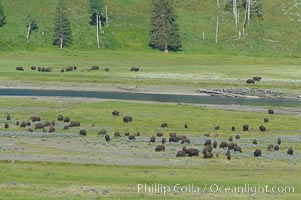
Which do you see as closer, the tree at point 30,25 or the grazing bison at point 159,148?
the grazing bison at point 159,148

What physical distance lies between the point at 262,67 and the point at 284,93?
27.2 meters

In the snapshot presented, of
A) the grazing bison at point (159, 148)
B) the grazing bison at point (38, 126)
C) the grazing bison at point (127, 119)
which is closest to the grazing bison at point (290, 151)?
the grazing bison at point (159, 148)

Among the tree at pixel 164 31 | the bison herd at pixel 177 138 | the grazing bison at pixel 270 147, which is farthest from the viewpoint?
the tree at pixel 164 31

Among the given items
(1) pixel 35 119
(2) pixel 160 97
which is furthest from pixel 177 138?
(2) pixel 160 97

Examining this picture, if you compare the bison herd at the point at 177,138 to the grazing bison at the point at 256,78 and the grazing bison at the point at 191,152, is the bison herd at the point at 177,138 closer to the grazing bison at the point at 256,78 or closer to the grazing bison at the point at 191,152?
the grazing bison at the point at 191,152

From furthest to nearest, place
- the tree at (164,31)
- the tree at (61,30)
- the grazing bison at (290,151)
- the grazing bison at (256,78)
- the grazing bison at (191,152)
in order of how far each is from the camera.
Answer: the tree at (164,31) < the tree at (61,30) < the grazing bison at (256,78) < the grazing bison at (290,151) < the grazing bison at (191,152)

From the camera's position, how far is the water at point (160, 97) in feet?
262

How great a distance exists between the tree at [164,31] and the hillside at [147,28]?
2.05m

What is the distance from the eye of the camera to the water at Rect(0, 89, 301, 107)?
79.9 meters

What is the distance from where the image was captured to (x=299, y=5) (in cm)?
16638

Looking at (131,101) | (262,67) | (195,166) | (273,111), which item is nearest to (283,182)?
(195,166)

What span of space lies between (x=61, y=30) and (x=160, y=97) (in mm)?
53576

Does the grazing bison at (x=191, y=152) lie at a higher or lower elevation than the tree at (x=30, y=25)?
lower

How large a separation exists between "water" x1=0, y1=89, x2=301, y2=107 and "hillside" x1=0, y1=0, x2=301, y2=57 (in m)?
43.3
